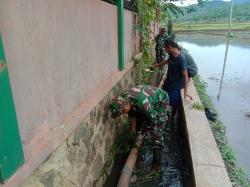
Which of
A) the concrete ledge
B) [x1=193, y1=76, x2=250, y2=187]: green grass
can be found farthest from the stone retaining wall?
[x1=193, y1=76, x2=250, y2=187]: green grass

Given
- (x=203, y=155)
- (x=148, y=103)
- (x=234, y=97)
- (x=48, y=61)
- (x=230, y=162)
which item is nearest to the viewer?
(x=48, y=61)

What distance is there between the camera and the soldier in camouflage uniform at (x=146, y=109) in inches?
140

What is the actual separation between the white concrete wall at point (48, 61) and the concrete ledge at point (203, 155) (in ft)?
5.24

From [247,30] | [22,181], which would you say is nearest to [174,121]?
[22,181]

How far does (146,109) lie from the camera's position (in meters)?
3.68

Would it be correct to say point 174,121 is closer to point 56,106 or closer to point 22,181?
point 56,106

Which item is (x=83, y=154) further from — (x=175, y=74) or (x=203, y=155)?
(x=175, y=74)

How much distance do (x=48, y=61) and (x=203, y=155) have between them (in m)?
2.46

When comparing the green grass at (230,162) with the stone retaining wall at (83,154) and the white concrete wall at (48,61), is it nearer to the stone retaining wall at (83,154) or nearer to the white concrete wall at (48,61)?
the stone retaining wall at (83,154)

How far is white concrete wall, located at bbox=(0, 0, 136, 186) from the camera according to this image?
5.73 ft

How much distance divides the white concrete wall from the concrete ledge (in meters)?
1.60

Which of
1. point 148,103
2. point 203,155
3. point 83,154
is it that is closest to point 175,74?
point 148,103

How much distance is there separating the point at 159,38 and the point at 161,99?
16.1 ft

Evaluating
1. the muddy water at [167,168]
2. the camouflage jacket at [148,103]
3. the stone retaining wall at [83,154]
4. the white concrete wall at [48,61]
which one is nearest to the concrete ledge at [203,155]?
the muddy water at [167,168]
